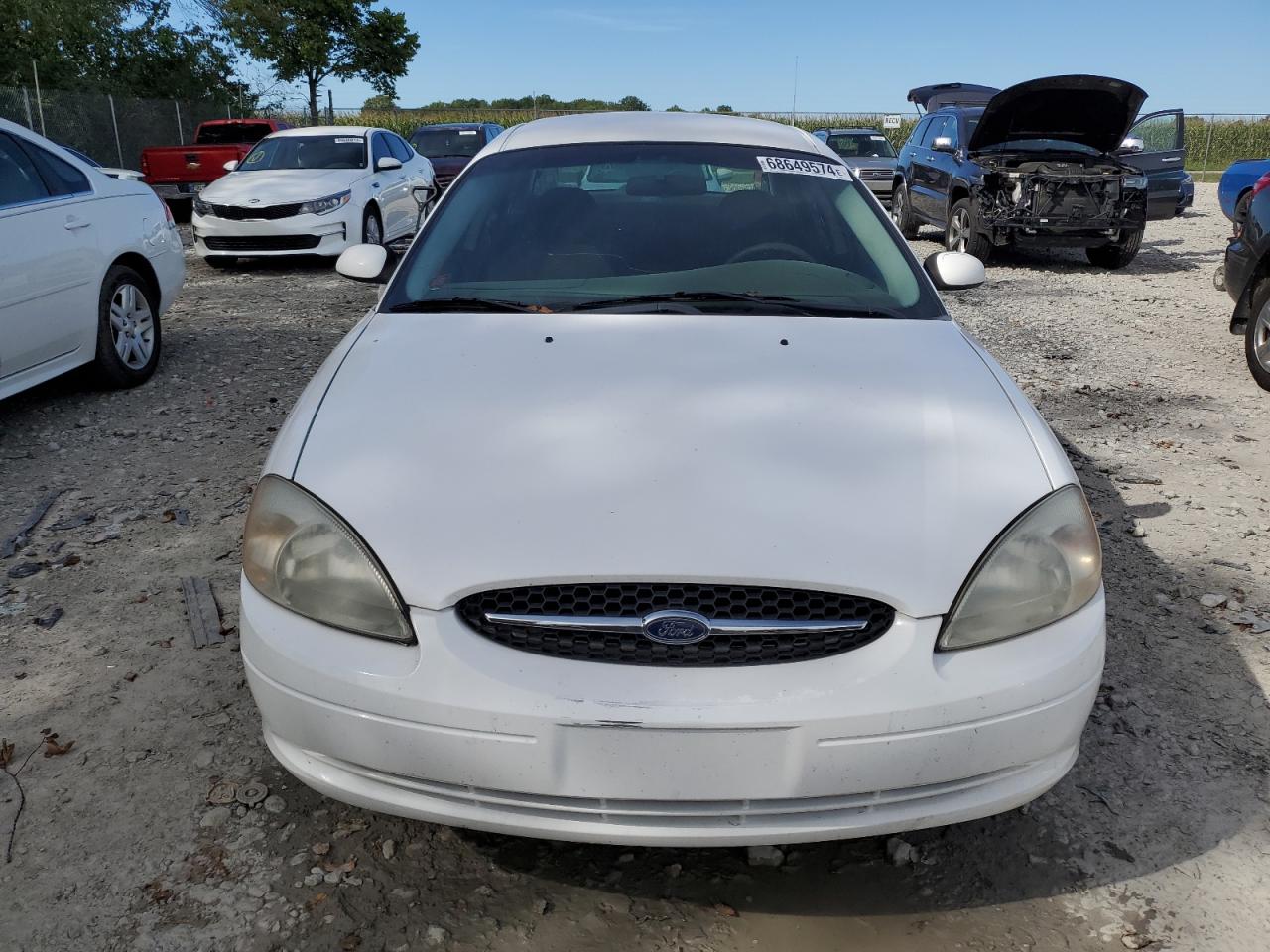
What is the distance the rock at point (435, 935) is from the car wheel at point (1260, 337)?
20.0 feet

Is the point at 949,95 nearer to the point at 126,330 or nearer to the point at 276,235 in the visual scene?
the point at 276,235

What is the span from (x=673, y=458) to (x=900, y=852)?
3.36 ft

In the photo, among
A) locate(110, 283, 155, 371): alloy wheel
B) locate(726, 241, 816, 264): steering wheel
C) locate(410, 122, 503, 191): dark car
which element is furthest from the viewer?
locate(410, 122, 503, 191): dark car

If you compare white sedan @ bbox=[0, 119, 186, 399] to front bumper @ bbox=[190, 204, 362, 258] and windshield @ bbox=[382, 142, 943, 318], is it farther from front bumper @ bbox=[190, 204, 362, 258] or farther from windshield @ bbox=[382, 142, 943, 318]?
front bumper @ bbox=[190, 204, 362, 258]

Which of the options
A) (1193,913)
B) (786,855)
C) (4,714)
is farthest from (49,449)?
(1193,913)

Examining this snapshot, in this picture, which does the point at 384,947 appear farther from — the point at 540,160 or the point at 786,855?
the point at 540,160

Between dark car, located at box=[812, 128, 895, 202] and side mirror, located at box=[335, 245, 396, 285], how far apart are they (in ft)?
55.9

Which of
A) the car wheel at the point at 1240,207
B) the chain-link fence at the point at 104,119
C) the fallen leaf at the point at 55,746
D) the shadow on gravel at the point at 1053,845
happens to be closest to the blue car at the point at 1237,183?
the car wheel at the point at 1240,207

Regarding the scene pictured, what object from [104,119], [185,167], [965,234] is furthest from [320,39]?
[965,234]

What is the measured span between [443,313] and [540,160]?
3.00 ft

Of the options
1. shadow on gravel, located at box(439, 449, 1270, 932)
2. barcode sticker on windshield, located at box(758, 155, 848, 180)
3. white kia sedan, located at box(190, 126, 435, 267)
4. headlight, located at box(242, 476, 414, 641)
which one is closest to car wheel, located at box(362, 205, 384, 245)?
white kia sedan, located at box(190, 126, 435, 267)

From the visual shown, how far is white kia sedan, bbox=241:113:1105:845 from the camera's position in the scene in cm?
181

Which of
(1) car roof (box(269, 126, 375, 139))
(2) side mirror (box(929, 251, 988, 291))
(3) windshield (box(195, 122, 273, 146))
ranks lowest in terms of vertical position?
(2) side mirror (box(929, 251, 988, 291))

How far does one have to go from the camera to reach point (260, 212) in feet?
33.7
